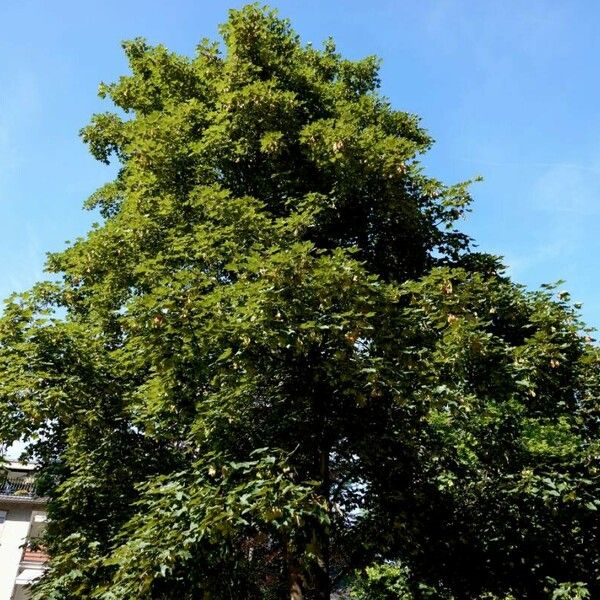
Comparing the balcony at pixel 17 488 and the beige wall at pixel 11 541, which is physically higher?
the balcony at pixel 17 488

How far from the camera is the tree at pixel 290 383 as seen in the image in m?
9.21

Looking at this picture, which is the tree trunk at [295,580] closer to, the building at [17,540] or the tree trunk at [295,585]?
the tree trunk at [295,585]

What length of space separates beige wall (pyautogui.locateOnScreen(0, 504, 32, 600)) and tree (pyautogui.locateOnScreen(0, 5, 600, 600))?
25906 mm

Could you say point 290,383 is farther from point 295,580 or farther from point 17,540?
point 17,540

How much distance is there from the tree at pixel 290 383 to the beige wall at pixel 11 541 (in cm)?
2591

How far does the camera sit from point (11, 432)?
10.2 meters

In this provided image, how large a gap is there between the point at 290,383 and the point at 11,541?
32363mm

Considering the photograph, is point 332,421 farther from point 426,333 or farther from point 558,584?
point 558,584

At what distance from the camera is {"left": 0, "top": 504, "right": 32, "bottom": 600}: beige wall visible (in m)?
32.8

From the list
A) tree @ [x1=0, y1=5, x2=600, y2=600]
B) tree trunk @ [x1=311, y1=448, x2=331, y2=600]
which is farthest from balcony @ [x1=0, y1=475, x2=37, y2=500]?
tree trunk @ [x1=311, y1=448, x2=331, y2=600]

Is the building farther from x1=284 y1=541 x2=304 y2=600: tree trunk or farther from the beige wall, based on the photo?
x1=284 y1=541 x2=304 y2=600: tree trunk

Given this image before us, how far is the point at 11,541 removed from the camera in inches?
1316

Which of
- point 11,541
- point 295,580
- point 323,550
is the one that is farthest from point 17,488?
point 323,550

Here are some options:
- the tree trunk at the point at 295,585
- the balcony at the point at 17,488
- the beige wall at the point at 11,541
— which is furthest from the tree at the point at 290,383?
the beige wall at the point at 11,541
